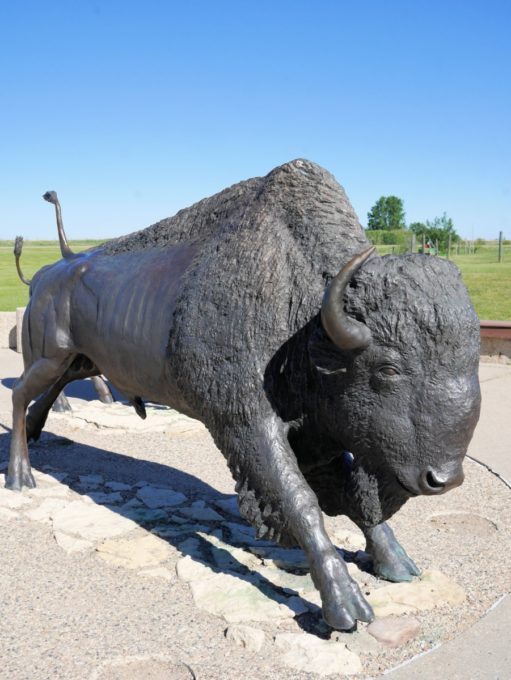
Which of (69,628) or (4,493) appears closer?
(69,628)

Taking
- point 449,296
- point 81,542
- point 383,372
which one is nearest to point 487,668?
point 383,372

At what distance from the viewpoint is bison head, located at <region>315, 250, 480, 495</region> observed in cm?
270

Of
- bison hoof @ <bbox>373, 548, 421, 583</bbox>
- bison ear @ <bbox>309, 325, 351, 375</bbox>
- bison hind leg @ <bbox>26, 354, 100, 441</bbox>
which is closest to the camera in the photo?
bison ear @ <bbox>309, 325, 351, 375</bbox>

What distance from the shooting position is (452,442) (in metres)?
2.72

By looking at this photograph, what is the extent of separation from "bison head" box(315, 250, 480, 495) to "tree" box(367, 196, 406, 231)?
54563mm

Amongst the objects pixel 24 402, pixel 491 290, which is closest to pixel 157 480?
pixel 24 402

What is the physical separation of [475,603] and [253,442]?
140 centimetres

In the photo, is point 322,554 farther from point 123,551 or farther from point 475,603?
point 123,551

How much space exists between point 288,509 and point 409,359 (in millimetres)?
867

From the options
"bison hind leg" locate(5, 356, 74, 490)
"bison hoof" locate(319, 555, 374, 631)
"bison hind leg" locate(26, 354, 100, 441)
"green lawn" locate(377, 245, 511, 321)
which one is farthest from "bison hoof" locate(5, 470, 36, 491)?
"green lawn" locate(377, 245, 511, 321)

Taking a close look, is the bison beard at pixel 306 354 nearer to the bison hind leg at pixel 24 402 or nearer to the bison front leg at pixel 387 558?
the bison front leg at pixel 387 558

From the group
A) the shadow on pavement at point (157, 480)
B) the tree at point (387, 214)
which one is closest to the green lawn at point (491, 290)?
the shadow on pavement at point (157, 480)

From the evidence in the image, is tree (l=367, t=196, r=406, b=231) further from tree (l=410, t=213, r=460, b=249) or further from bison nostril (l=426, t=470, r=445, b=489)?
bison nostril (l=426, t=470, r=445, b=489)

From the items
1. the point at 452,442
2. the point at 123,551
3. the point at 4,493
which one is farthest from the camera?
the point at 4,493
